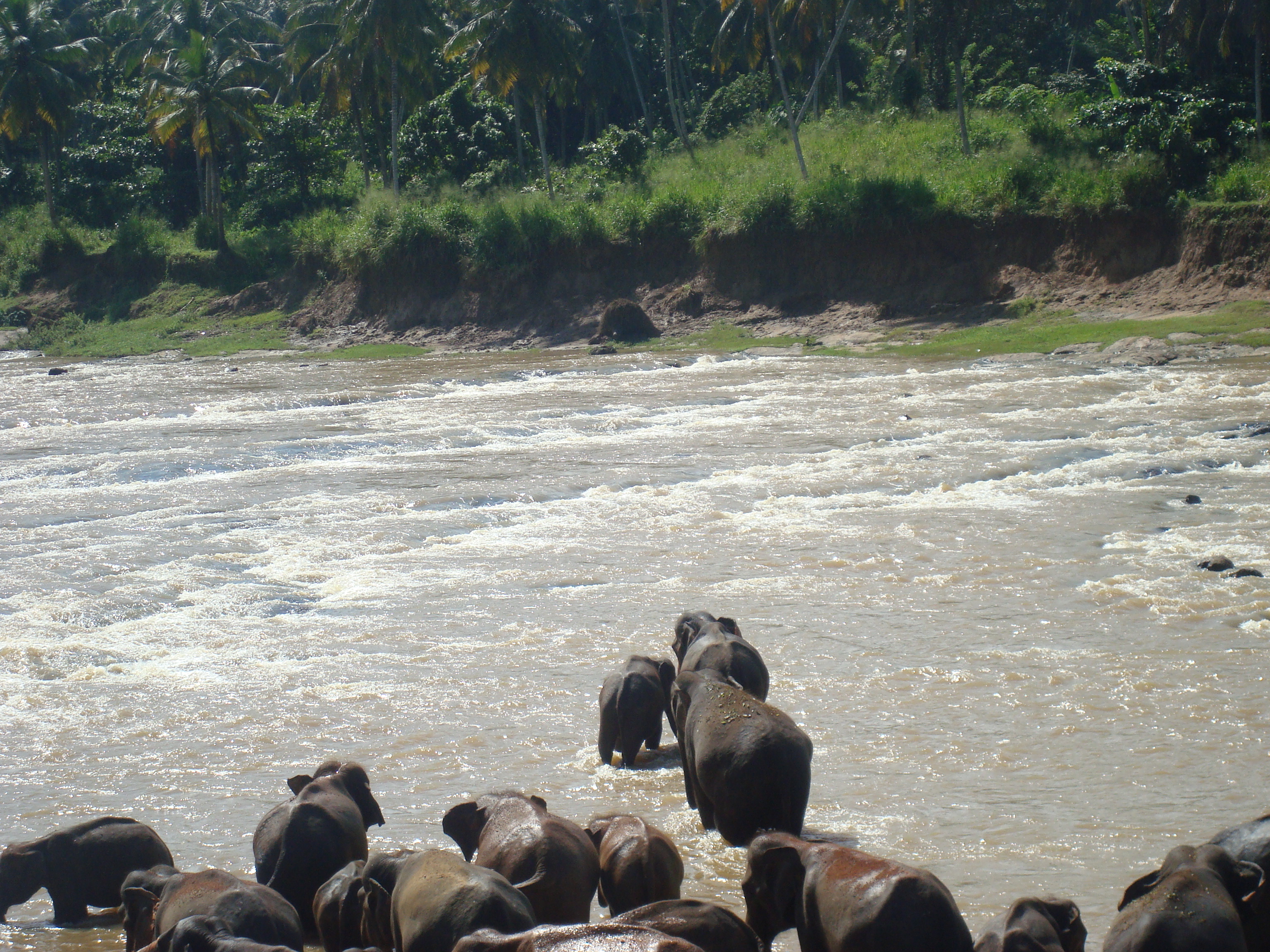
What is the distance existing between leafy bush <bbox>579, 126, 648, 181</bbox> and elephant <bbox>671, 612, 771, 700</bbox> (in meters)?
36.4

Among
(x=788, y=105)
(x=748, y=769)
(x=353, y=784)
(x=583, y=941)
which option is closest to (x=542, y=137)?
(x=788, y=105)

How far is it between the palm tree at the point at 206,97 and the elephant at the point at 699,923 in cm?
4336

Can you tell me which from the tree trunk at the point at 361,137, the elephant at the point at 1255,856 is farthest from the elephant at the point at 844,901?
the tree trunk at the point at 361,137

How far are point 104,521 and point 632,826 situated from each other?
10245mm

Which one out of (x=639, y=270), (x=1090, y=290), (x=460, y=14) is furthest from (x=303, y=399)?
(x=460, y=14)

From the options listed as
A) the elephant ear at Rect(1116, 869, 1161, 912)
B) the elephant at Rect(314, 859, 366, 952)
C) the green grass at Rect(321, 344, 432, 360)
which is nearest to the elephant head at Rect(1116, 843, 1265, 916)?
the elephant ear at Rect(1116, 869, 1161, 912)

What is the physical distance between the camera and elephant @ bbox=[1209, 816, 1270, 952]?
163 inches

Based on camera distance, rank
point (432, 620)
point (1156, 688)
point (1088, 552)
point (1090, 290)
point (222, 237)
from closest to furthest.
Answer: point (1156, 688) → point (432, 620) → point (1088, 552) → point (1090, 290) → point (222, 237)

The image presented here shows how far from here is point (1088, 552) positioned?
10461mm

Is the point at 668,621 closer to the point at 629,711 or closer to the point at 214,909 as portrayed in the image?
the point at 629,711

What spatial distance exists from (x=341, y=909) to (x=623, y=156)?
39572mm

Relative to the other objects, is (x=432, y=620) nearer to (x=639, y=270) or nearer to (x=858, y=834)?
(x=858, y=834)

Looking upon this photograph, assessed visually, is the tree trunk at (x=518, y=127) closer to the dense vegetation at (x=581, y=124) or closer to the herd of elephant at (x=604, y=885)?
the dense vegetation at (x=581, y=124)

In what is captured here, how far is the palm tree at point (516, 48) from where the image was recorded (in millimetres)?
39688
